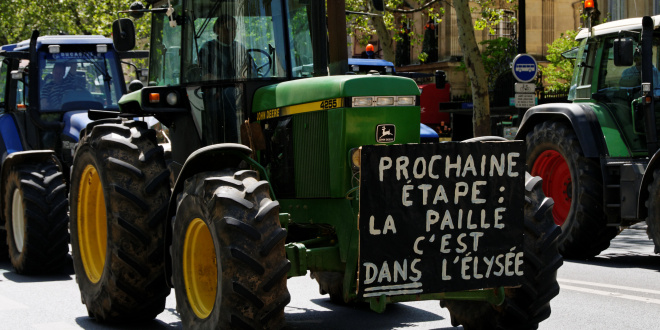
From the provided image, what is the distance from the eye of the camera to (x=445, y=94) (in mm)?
40062

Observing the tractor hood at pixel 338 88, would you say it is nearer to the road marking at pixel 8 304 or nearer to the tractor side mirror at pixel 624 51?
the road marking at pixel 8 304

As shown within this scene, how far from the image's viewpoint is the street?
8172 mm

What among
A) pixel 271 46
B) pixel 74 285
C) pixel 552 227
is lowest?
pixel 74 285

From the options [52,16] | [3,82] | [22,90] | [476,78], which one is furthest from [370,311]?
[52,16]

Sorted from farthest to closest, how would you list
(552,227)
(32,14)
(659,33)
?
(32,14) → (659,33) → (552,227)

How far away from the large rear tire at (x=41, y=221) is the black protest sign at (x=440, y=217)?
592cm

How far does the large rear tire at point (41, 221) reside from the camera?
11.2 metres

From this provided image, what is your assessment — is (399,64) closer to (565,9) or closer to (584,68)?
(565,9)

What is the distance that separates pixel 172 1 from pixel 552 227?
143 inches

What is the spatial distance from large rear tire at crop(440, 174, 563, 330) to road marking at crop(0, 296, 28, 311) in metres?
4.33

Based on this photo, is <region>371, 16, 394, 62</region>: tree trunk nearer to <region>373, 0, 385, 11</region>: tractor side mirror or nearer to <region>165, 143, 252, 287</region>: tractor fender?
<region>373, 0, 385, 11</region>: tractor side mirror

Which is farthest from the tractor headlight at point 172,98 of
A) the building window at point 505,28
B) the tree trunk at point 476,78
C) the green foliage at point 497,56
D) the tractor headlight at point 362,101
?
the building window at point 505,28

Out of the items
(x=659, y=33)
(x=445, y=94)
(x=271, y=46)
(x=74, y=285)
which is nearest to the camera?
(x=271, y=46)

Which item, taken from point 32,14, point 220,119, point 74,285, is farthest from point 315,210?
point 32,14
